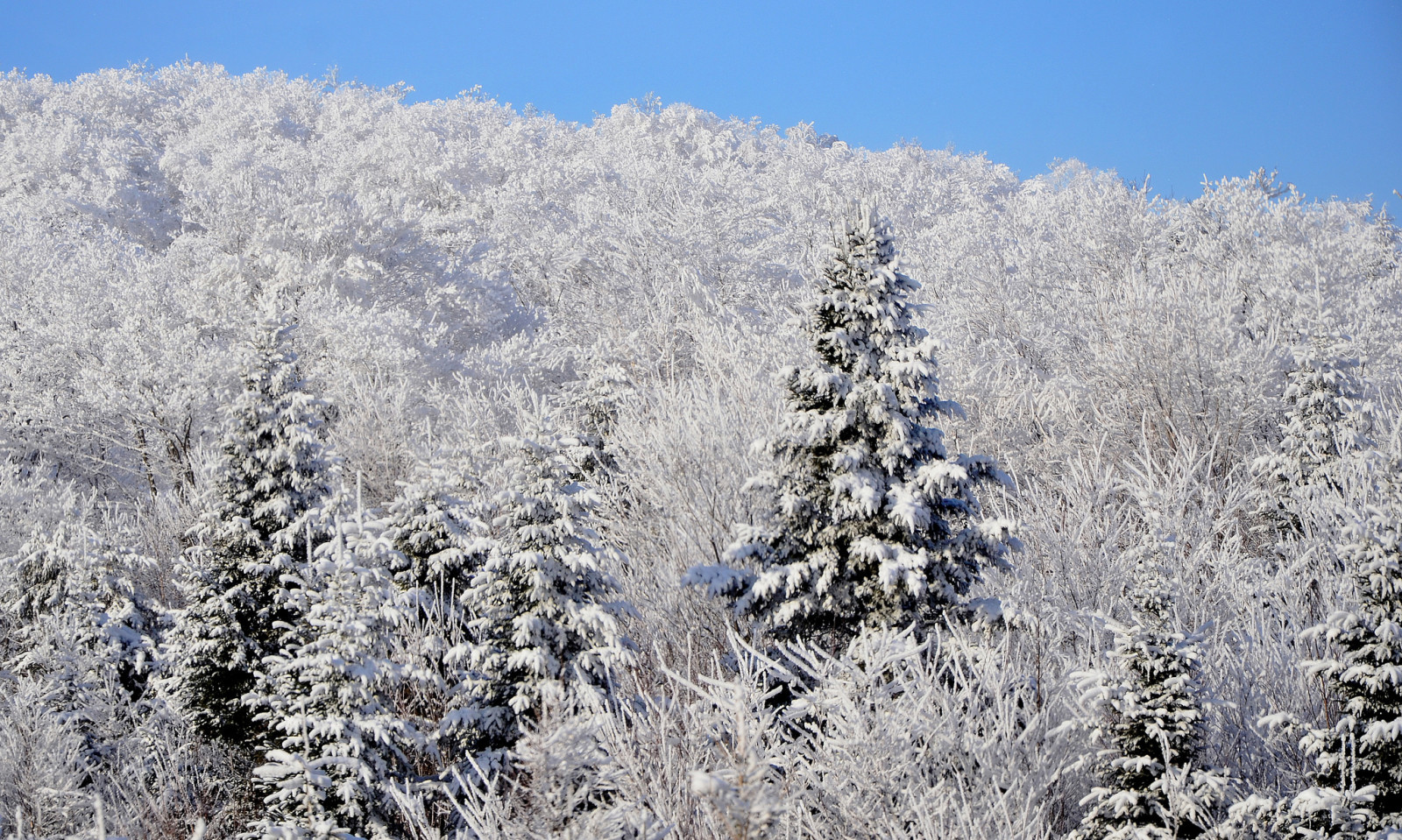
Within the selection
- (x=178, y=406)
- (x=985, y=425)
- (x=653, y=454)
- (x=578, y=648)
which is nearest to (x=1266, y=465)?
(x=985, y=425)

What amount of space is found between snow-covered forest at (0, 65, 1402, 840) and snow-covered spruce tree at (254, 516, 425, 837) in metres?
0.06

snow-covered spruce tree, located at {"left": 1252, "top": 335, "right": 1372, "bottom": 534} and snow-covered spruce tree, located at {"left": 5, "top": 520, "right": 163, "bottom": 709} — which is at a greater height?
snow-covered spruce tree, located at {"left": 1252, "top": 335, "right": 1372, "bottom": 534}

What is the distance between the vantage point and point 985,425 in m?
18.1

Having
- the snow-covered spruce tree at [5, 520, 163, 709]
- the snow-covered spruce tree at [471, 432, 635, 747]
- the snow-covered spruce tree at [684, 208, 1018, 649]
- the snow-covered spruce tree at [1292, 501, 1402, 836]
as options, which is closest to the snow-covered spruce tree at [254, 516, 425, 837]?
the snow-covered spruce tree at [471, 432, 635, 747]

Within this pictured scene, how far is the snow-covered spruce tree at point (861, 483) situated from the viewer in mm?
8508

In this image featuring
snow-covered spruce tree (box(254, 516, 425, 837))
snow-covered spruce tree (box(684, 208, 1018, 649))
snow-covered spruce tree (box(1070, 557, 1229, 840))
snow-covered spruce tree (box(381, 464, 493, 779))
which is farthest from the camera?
snow-covered spruce tree (box(381, 464, 493, 779))

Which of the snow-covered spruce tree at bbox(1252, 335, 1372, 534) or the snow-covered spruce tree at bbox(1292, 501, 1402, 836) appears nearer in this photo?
the snow-covered spruce tree at bbox(1292, 501, 1402, 836)

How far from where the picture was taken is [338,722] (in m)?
6.96

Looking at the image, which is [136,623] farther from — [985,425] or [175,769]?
[985,425]

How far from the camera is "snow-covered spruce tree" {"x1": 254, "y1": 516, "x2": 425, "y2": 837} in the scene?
6805 millimetres

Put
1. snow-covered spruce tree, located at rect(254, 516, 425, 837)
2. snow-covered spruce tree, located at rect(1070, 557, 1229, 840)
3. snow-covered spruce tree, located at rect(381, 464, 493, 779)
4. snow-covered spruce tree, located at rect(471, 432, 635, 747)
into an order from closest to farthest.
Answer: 1. snow-covered spruce tree, located at rect(1070, 557, 1229, 840)
2. snow-covered spruce tree, located at rect(254, 516, 425, 837)
3. snow-covered spruce tree, located at rect(471, 432, 635, 747)
4. snow-covered spruce tree, located at rect(381, 464, 493, 779)

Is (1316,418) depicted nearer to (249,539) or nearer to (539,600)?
(539,600)

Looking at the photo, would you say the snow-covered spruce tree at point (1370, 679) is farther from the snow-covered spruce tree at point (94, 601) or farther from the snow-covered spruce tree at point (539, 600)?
the snow-covered spruce tree at point (94, 601)

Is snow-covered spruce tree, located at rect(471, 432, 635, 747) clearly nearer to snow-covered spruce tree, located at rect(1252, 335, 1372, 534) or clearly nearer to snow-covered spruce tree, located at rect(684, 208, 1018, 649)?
snow-covered spruce tree, located at rect(684, 208, 1018, 649)
